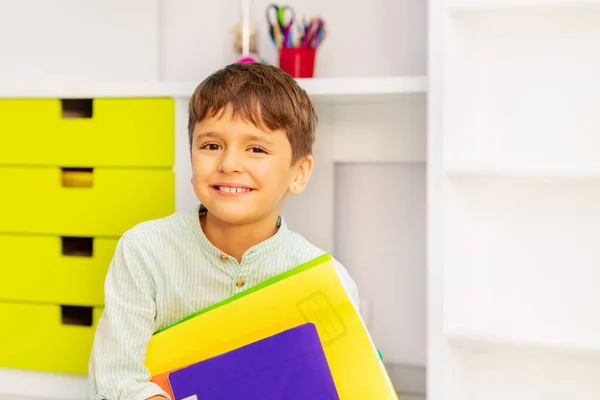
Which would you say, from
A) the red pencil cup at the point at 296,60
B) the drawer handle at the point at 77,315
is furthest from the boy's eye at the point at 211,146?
the drawer handle at the point at 77,315

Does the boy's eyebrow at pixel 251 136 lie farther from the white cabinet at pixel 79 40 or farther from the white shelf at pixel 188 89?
the white cabinet at pixel 79 40

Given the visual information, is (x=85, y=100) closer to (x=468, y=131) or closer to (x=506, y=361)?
(x=468, y=131)

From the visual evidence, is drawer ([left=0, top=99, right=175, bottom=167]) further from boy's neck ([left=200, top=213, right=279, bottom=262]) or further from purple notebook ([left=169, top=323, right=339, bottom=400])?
purple notebook ([left=169, top=323, right=339, bottom=400])

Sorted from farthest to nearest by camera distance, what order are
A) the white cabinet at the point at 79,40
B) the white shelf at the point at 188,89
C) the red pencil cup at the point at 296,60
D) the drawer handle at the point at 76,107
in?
1. the white cabinet at the point at 79,40
2. the drawer handle at the point at 76,107
3. the red pencil cup at the point at 296,60
4. the white shelf at the point at 188,89

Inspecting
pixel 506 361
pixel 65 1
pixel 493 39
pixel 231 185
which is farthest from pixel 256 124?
pixel 65 1

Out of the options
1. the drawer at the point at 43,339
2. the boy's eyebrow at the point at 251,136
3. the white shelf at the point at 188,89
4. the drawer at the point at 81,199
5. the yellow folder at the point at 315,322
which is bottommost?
the drawer at the point at 43,339

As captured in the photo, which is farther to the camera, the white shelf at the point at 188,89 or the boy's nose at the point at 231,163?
the white shelf at the point at 188,89

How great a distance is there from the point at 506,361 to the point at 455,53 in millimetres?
639

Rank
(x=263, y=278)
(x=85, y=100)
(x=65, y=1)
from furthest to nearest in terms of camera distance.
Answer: (x=65, y=1) → (x=85, y=100) → (x=263, y=278)

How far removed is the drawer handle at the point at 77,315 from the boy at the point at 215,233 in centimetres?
45

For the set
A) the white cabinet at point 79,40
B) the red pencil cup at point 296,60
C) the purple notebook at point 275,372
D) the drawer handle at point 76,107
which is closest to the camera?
the purple notebook at point 275,372

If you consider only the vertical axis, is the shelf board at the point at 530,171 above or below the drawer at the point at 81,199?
above

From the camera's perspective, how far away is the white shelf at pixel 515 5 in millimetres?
1270

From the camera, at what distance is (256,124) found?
45.5 inches
